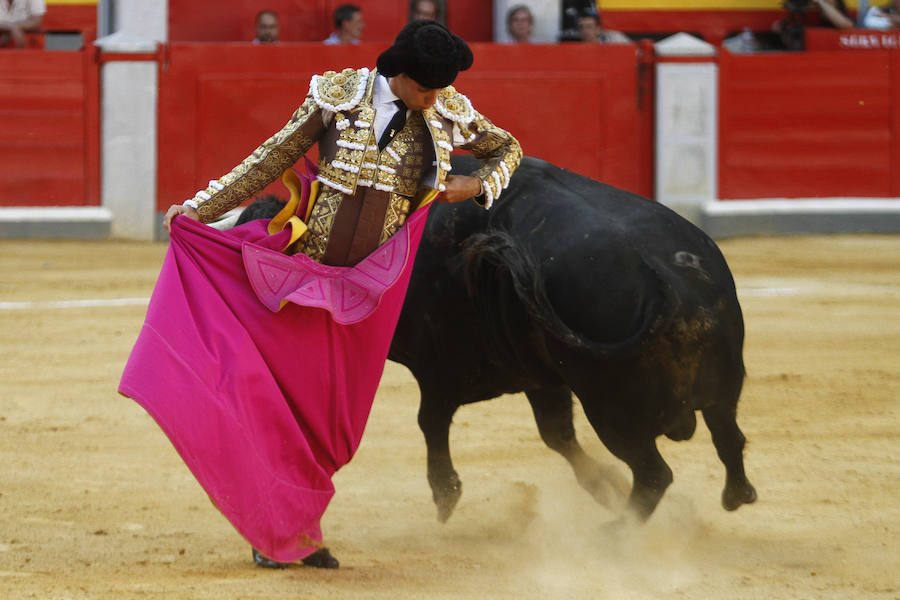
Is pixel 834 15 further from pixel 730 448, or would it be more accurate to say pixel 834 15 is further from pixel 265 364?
pixel 265 364

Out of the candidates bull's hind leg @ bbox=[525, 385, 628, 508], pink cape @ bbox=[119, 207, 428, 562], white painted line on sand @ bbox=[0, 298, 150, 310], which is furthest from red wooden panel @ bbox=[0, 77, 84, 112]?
pink cape @ bbox=[119, 207, 428, 562]

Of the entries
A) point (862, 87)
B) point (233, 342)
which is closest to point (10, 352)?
point (233, 342)

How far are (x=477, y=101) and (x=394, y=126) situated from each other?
539 centimetres

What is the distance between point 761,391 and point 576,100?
3756 millimetres

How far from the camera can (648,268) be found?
2.72 m

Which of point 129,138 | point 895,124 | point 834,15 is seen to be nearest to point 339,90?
point 129,138

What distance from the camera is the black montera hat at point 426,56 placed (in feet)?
8.39

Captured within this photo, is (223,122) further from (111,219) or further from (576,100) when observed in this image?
(576,100)

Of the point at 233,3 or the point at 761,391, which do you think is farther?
the point at 233,3

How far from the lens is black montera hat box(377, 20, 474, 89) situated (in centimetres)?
256

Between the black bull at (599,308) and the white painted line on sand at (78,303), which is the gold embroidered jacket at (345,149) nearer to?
the black bull at (599,308)

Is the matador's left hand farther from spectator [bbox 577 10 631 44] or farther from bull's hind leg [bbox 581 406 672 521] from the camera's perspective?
spectator [bbox 577 10 631 44]

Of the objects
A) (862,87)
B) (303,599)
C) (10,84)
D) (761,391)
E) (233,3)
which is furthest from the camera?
(233,3)

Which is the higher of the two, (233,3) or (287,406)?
(233,3)
